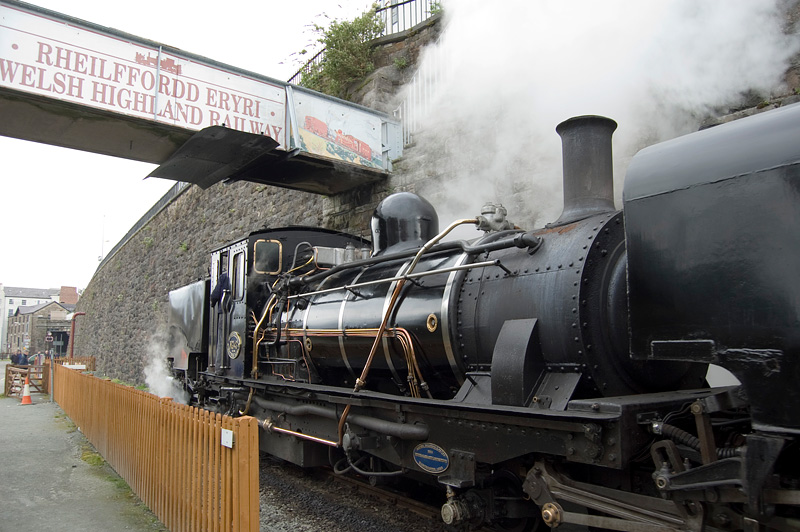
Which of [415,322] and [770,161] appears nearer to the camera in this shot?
[770,161]

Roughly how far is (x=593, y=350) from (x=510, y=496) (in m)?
1.12

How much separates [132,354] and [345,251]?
16490mm

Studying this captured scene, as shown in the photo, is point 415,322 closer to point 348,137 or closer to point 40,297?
point 348,137

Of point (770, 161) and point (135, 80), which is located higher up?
point (135, 80)

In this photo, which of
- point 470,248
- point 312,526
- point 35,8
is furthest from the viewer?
point 35,8

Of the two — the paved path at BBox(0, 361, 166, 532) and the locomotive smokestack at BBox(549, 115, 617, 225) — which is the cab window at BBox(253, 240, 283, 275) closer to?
the paved path at BBox(0, 361, 166, 532)

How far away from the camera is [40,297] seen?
A: 9000cm

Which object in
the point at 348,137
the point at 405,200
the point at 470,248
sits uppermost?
the point at 348,137

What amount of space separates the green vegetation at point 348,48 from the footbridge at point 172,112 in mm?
1368

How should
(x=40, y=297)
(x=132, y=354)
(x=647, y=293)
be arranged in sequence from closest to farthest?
(x=647, y=293) → (x=132, y=354) → (x=40, y=297)

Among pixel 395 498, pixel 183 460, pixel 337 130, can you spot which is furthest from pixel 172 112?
pixel 395 498

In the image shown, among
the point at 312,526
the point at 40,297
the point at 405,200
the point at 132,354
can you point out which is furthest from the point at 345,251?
the point at 40,297

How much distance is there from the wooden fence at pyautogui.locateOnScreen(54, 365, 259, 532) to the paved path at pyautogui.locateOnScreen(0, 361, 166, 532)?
0.16 metres

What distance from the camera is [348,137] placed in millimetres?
8805
